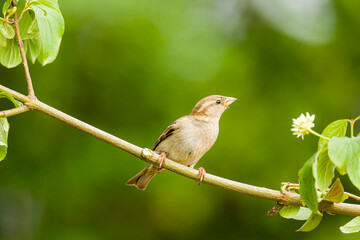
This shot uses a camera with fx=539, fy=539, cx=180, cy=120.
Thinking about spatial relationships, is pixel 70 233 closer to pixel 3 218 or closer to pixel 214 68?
pixel 3 218

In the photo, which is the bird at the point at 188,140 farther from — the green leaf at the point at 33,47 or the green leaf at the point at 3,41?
the green leaf at the point at 3,41

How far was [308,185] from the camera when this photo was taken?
1.89 m

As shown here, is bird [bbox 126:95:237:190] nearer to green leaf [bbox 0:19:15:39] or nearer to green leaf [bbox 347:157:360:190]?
green leaf [bbox 0:19:15:39]

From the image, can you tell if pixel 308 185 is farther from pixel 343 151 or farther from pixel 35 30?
pixel 35 30

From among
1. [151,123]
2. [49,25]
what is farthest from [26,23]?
[151,123]

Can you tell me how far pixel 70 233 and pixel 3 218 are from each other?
7.63ft

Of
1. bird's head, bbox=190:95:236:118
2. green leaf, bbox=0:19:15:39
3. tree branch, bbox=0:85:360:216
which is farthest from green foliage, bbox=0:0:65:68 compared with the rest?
bird's head, bbox=190:95:236:118

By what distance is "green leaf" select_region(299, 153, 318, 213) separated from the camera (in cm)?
188

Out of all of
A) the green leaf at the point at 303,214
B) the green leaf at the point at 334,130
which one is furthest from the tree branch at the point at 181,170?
the green leaf at the point at 334,130

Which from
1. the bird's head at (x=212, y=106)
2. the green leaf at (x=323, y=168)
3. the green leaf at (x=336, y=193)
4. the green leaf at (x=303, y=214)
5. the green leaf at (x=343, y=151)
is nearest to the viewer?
the green leaf at (x=343, y=151)

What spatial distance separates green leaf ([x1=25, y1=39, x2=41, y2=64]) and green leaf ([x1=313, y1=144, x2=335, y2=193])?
1.56m

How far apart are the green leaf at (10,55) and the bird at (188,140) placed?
1.64m

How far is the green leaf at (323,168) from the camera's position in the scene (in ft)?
6.28

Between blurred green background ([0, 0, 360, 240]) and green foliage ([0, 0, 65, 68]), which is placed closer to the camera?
green foliage ([0, 0, 65, 68])
